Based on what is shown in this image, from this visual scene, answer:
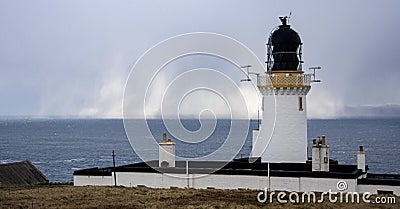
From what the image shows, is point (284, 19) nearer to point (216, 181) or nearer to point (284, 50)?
point (284, 50)

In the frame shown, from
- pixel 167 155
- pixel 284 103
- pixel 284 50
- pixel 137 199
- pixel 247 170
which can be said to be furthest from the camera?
pixel 284 50

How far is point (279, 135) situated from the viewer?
29297 millimetres

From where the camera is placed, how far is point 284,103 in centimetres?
2941

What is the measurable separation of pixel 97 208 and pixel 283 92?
12265 millimetres

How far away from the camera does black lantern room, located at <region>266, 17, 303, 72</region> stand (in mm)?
30016

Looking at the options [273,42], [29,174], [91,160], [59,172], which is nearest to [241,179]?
[273,42]

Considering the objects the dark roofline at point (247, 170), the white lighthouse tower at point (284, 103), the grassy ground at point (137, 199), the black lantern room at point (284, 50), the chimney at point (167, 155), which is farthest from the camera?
the black lantern room at point (284, 50)

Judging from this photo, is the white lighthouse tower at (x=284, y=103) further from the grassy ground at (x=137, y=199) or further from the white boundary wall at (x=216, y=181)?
the grassy ground at (x=137, y=199)

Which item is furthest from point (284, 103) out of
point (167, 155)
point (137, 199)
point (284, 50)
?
point (137, 199)

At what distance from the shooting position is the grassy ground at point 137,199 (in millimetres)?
21094

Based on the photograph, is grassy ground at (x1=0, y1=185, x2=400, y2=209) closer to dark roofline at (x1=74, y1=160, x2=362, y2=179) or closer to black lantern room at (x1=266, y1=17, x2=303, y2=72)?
dark roofline at (x1=74, y1=160, x2=362, y2=179)

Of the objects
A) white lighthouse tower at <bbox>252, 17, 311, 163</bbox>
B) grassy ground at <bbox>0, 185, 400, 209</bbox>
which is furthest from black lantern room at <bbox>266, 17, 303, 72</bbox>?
grassy ground at <bbox>0, 185, 400, 209</bbox>

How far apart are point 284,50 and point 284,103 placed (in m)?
2.69

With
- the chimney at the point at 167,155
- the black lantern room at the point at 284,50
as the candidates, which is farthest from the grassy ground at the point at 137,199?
the black lantern room at the point at 284,50
